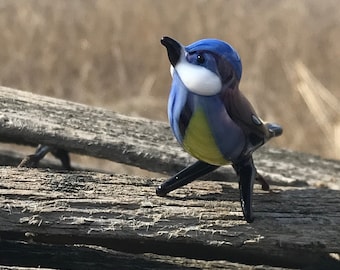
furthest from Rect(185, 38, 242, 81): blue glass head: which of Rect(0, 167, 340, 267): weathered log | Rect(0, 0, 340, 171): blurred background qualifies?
Rect(0, 0, 340, 171): blurred background

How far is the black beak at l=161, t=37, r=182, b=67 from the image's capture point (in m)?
0.59

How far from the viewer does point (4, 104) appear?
730 mm

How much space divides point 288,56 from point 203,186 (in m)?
1.32

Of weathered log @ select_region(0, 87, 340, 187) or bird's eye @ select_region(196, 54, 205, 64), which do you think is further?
weathered log @ select_region(0, 87, 340, 187)

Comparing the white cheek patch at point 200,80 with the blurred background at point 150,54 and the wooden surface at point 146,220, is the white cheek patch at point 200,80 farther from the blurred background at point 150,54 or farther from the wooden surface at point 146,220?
the blurred background at point 150,54

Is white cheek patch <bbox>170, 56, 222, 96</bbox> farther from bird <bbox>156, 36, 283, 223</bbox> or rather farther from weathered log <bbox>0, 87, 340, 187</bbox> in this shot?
weathered log <bbox>0, 87, 340, 187</bbox>

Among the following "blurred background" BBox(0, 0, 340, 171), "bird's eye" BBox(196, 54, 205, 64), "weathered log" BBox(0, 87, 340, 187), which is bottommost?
"bird's eye" BBox(196, 54, 205, 64)

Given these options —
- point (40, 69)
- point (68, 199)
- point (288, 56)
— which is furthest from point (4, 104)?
point (288, 56)

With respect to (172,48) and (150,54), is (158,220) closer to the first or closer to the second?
(172,48)

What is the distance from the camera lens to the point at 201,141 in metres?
0.60

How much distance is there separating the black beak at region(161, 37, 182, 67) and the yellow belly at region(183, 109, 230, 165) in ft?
0.17

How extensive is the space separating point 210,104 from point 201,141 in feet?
0.12

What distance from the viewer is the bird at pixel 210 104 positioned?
0.58m

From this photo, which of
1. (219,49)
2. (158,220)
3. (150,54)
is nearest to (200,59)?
(219,49)
